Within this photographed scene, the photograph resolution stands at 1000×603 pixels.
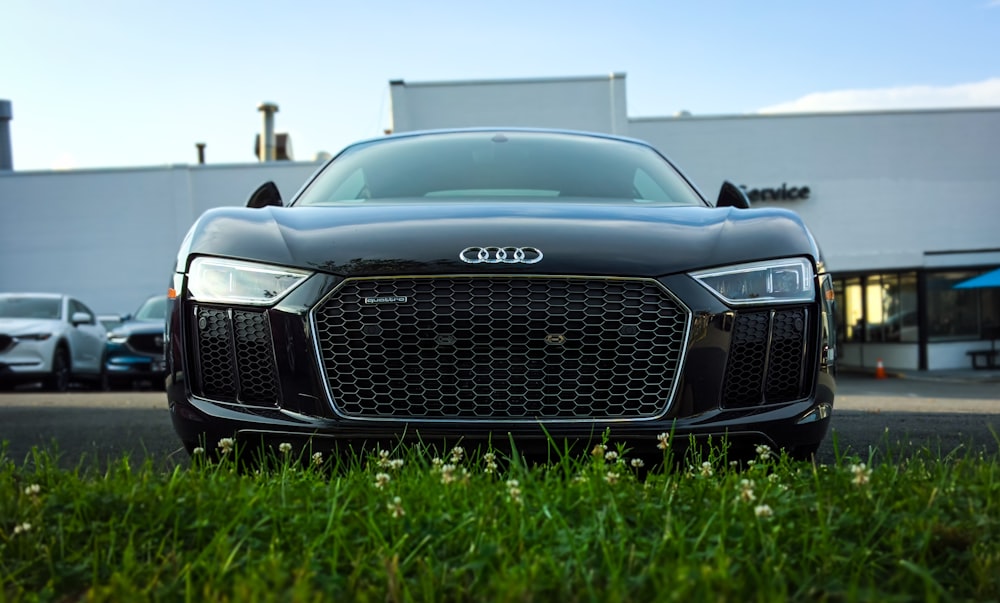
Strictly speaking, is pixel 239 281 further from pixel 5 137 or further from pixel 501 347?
pixel 5 137

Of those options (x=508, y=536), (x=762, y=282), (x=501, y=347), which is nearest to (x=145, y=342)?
(x=501, y=347)

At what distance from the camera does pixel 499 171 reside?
3990mm

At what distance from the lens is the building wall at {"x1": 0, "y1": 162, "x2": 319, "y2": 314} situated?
96.9ft

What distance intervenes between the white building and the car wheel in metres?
15.3

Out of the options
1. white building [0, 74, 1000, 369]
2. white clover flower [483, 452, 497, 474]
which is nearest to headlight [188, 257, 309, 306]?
white clover flower [483, 452, 497, 474]

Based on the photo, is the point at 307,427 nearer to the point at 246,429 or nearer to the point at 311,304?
the point at 246,429

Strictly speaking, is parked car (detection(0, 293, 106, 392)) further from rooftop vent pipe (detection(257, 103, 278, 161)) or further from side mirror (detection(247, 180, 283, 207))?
rooftop vent pipe (detection(257, 103, 278, 161))

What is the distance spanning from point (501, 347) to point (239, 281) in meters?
0.79

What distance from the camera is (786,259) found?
8.96ft

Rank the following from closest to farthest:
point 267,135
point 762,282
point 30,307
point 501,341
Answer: point 501,341 < point 762,282 < point 30,307 < point 267,135

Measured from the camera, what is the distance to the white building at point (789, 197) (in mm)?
29031

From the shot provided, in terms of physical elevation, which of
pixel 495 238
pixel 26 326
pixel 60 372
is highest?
pixel 495 238

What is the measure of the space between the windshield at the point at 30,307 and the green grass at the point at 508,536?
13.7 meters

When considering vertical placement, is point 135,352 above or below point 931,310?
above
